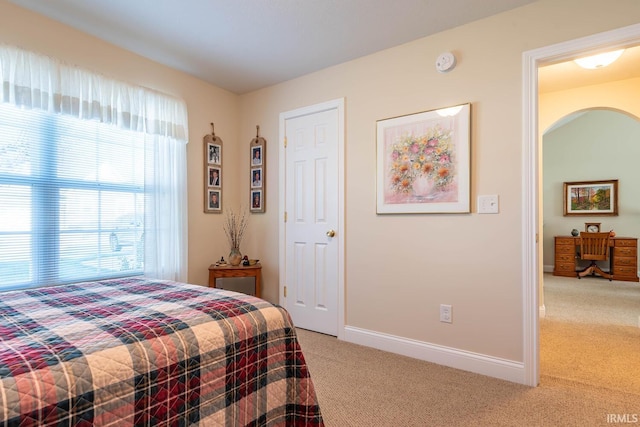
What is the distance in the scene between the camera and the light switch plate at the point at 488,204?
2285 mm

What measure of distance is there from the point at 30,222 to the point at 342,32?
2.54 m

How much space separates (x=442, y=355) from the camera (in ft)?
8.04

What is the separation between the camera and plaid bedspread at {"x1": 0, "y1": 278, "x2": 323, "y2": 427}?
0.83m

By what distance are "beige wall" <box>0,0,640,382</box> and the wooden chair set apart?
5.20m

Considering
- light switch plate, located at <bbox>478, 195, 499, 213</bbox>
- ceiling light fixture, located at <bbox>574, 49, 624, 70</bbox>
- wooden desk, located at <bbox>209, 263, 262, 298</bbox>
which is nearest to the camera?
light switch plate, located at <bbox>478, 195, 499, 213</bbox>

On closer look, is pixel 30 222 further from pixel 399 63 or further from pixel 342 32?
pixel 399 63

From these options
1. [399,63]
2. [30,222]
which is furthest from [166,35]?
[399,63]

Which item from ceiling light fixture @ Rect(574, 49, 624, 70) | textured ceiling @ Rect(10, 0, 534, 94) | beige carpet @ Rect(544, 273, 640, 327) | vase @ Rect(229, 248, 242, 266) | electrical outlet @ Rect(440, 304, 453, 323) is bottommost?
beige carpet @ Rect(544, 273, 640, 327)

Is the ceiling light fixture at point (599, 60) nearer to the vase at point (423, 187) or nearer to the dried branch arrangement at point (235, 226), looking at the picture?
the vase at point (423, 187)

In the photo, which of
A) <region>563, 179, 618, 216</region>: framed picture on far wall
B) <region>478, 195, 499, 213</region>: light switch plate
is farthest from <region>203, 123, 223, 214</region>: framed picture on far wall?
<region>563, 179, 618, 216</region>: framed picture on far wall

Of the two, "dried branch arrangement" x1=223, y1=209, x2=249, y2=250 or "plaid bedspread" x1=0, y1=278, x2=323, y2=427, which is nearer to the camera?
"plaid bedspread" x1=0, y1=278, x2=323, y2=427

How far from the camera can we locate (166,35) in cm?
251

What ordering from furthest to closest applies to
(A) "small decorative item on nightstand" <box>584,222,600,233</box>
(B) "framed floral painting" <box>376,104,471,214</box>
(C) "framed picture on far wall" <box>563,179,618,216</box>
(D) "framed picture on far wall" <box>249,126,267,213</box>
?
(A) "small decorative item on nightstand" <box>584,222,600,233</box>, (C) "framed picture on far wall" <box>563,179,618,216</box>, (D) "framed picture on far wall" <box>249,126,267,213</box>, (B) "framed floral painting" <box>376,104,471,214</box>

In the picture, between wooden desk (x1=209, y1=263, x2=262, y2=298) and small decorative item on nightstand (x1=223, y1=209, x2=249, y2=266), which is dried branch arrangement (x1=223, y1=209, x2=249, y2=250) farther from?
wooden desk (x1=209, y1=263, x2=262, y2=298)
